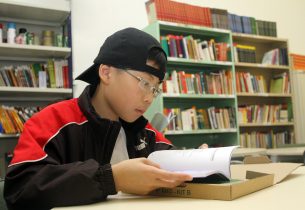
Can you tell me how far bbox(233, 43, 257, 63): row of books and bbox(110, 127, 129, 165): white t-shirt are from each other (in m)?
3.26

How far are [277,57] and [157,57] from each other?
3.97 m

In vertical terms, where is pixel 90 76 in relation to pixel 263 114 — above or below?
above

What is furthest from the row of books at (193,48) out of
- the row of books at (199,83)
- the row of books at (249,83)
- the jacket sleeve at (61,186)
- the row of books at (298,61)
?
the jacket sleeve at (61,186)

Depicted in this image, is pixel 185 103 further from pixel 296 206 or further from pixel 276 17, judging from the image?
pixel 296 206

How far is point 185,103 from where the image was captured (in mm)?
4141

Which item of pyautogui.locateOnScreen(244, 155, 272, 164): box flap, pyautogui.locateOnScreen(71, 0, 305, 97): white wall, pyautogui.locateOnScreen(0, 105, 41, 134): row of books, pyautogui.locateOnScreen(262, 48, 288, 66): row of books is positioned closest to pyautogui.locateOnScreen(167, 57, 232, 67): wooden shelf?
pyautogui.locateOnScreen(71, 0, 305, 97): white wall

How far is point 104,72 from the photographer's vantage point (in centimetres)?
118

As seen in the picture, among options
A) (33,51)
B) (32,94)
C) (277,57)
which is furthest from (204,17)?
(32,94)

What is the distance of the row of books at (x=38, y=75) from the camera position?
303 centimetres

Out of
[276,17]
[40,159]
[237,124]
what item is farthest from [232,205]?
[276,17]

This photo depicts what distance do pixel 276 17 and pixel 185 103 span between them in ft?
7.27

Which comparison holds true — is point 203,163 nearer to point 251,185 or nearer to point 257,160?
point 251,185

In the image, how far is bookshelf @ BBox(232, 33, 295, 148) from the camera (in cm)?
430

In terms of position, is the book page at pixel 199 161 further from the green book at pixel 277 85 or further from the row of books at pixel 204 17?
the green book at pixel 277 85
